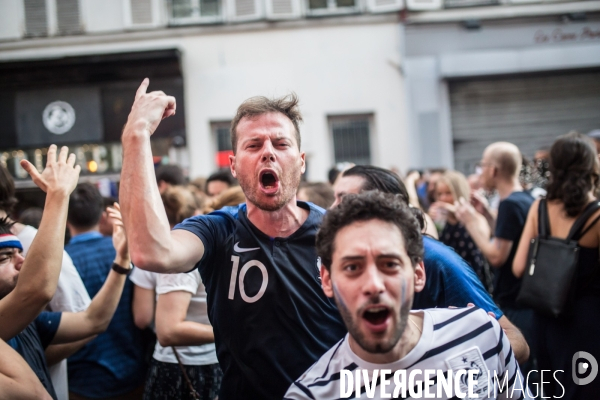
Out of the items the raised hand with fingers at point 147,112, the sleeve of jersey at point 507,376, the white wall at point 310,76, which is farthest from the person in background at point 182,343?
the white wall at point 310,76

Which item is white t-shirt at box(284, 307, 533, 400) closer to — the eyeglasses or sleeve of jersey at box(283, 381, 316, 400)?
sleeve of jersey at box(283, 381, 316, 400)

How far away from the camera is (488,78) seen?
12609mm

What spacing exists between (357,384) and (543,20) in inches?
496

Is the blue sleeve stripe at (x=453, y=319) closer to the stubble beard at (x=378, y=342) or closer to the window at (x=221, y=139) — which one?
the stubble beard at (x=378, y=342)

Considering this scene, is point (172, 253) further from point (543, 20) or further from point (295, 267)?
point (543, 20)

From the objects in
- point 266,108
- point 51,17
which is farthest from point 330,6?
point 266,108

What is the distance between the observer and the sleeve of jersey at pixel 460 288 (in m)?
2.44

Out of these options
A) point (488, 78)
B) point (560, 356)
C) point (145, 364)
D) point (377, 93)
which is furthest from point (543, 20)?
point (145, 364)

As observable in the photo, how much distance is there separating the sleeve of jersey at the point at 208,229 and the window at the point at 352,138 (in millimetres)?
10195

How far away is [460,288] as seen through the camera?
2.45 meters

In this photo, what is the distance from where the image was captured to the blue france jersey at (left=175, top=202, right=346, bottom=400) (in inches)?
92.1

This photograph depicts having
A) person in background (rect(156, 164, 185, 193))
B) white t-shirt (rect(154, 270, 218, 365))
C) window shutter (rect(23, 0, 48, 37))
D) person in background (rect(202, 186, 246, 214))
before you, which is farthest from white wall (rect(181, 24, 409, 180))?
white t-shirt (rect(154, 270, 218, 365))

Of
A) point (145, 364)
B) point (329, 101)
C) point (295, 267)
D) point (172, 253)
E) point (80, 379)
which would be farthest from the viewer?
point (329, 101)

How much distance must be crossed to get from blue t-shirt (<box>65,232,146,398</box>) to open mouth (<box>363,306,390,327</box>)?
2478mm
